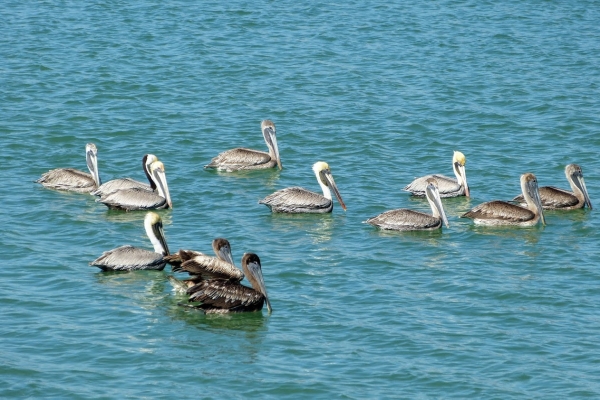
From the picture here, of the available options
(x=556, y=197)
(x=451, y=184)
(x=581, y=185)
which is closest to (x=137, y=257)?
(x=451, y=184)

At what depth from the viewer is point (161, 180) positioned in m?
16.3

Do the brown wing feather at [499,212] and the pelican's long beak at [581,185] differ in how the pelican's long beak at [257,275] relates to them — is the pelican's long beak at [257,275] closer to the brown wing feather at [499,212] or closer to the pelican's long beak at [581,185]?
the brown wing feather at [499,212]

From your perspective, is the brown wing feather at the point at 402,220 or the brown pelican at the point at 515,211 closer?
the brown wing feather at the point at 402,220

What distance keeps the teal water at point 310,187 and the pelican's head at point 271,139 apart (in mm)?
311

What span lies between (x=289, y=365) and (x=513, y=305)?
293 cm

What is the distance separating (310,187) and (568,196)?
3.64 metres

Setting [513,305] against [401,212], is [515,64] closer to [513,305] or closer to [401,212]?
[401,212]

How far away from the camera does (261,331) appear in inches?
472

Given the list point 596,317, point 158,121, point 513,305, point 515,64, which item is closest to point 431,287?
point 513,305

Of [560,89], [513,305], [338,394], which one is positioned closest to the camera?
[338,394]

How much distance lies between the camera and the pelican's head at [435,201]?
15625 millimetres

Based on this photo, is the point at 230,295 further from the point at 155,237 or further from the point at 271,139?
the point at 271,139

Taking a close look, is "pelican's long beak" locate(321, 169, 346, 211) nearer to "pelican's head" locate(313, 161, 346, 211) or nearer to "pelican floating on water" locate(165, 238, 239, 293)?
"pelican's head" locate(313, 161, 346, 211)

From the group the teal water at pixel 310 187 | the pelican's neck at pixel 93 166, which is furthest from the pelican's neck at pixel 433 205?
the pelican's neck at pixel 93 166
